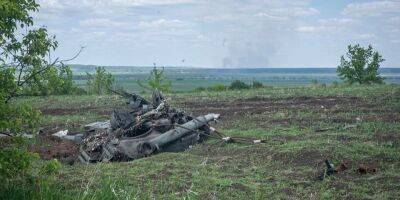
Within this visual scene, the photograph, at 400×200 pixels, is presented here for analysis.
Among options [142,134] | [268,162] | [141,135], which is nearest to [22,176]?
[268,162]

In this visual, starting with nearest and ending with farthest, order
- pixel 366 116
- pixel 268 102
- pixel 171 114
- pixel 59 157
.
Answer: pixel 59 157
pixel 171 114
pixel 366 116
pixel 268 102

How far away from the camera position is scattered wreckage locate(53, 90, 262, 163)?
43.2 feet

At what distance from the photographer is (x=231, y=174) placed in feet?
34.9

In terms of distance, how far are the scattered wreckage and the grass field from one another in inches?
17.2

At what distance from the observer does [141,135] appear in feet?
46.2

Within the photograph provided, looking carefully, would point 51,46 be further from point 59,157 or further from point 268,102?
point 268,102

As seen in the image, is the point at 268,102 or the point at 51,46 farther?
the point at 268,102

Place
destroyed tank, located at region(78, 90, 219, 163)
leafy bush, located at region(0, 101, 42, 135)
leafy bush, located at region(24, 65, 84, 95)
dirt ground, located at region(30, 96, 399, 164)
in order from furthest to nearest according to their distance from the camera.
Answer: dirt ground, located at region(30, 96, 399, 164) → destroyed tank, located at region(78, 90, 219, 163) → leafy bush, located at region(24, 65, 84, 95) → leafy bush, located at region(0, 101, 42, 135)

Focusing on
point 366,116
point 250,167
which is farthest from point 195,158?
point 366,116

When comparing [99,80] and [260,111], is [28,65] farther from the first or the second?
[99,80]

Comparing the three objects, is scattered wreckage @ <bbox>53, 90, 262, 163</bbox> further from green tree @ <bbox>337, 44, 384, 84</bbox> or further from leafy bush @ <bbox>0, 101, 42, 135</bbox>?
green tree @ <bbox>337, 44, 384, 84</bbox>

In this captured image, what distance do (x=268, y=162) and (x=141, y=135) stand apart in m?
3.69

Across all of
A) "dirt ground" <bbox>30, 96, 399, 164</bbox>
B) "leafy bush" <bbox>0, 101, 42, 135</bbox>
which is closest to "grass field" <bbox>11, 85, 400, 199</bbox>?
"dirt ground" <bbox>30, 96, 399, 164</bbox>

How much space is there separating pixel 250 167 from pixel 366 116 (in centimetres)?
712
